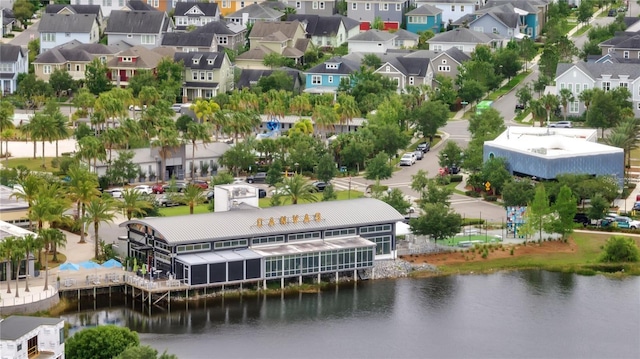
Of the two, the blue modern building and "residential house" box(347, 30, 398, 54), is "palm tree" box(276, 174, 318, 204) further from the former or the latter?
"residential house" box(347, 30, 398, 54)

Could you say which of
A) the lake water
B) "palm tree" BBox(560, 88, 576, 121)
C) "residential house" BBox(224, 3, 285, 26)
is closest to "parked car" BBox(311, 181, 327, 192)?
the lake water

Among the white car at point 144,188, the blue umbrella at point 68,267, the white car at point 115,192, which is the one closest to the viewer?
the blue umbrella at point 68,267

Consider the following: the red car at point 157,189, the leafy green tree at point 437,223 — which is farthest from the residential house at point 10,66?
the leafy green tree at point 437,223

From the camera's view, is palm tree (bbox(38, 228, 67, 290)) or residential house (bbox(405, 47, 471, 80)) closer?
palm tree (bbox(38, 228, 67, 290))

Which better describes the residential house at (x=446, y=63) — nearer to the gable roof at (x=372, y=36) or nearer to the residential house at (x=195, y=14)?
the gable roof at (x=372, y=36)

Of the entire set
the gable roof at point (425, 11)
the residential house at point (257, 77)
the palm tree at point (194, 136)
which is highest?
the gable roof at point (425, 11)

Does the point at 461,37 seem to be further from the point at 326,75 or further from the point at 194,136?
the point at 194,136
